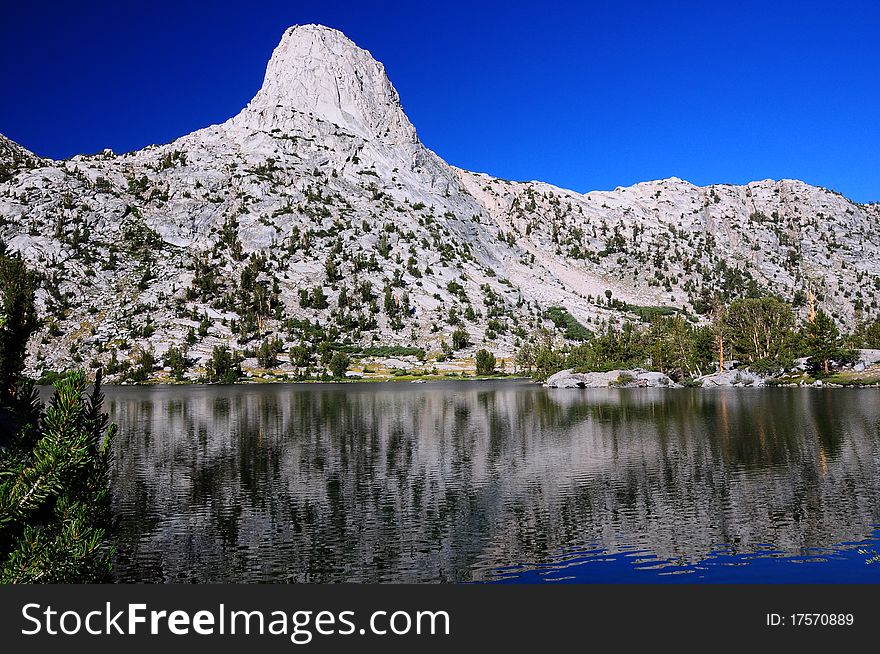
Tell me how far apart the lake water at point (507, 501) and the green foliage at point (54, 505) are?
10731 mm

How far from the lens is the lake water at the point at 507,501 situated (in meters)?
22.6

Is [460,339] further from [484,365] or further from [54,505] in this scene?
[54,505]

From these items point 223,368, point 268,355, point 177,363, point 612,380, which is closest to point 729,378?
point 612,380

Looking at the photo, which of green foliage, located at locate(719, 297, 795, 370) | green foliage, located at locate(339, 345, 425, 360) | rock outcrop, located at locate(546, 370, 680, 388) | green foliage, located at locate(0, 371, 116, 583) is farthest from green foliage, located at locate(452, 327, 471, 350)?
green foliage, located at locate(0, 371, 116, 583)

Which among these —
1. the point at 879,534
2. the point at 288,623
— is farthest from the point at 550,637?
the point at 879,534

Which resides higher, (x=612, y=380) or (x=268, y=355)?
(x=268, y=355)

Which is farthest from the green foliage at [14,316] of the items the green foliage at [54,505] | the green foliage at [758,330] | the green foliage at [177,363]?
the green foliage at [177,363]

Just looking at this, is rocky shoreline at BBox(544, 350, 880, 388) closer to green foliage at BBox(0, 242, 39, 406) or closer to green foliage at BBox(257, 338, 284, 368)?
green foliage at BBox(257, 338, 284, 368)

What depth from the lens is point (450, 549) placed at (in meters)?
24.7

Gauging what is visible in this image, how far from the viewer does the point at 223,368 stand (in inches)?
6309

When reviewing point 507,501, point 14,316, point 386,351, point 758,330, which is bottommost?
point 507,501

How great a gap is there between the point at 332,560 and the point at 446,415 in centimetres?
5284

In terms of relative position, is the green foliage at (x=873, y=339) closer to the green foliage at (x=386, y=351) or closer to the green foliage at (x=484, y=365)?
the green foliage at (x=484, y=365)

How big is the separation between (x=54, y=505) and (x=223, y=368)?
15649 centimetres
